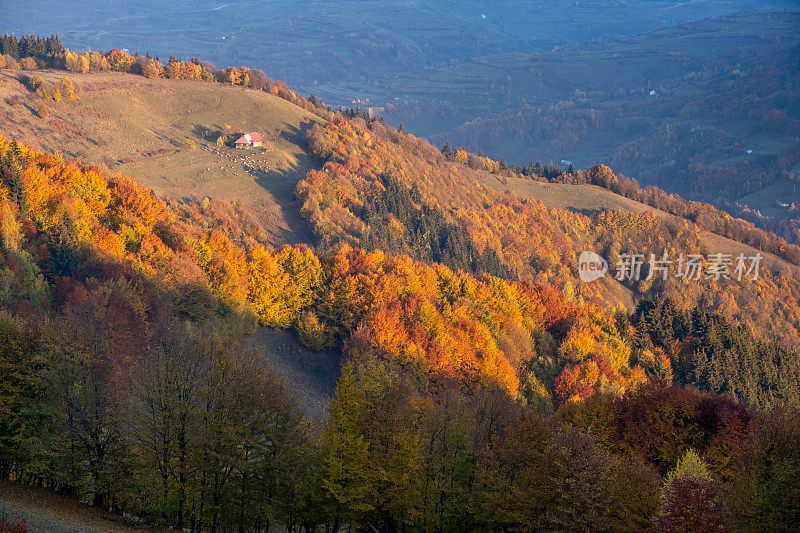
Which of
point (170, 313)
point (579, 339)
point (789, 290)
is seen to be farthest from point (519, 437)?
point (789, 290)

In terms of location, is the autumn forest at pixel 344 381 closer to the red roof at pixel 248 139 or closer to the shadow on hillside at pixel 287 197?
the shadow on hillside at pixel 287 197

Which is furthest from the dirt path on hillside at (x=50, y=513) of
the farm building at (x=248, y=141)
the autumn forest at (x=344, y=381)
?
the farm building at (x=248, y=141)

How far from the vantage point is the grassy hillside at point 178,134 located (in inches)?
4815

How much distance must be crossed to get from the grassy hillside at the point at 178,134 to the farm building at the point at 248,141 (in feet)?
6.17

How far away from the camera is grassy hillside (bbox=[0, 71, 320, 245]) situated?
4815 inches

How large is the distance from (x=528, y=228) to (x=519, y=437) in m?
143

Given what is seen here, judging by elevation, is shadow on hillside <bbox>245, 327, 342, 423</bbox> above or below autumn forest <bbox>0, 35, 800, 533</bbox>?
below

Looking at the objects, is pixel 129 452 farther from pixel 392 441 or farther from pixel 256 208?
pixel 256 208

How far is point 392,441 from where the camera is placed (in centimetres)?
3906

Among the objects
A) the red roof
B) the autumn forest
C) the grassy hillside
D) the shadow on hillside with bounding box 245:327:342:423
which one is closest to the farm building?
the red roof

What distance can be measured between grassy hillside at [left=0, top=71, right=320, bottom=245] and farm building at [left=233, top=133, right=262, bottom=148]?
1881 millimetres

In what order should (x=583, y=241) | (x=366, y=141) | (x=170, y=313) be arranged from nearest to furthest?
1. (x=170, y=313)
2. (x=366, y=141)
3. (x=583, y=241)

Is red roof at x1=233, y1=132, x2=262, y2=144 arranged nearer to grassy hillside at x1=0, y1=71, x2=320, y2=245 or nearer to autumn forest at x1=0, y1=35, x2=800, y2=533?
grassy hillside at x1=0, y1=71, x2=320, y2=245

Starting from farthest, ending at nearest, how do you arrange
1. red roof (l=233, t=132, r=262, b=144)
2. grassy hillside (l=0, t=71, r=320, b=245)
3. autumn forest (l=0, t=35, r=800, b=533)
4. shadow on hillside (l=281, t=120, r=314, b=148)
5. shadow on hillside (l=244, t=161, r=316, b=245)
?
shadow on hillside (l=281, t=120, r=314, b=148) < red roof (l=233, t=132, r=262, b=144) < shadow on hillside (l=244, t=161, r=316, b=245) < grassy hillside (l=0, t=71, r=320, b=245) < autumn forest (l=0, t=35, r=800, b=533)
